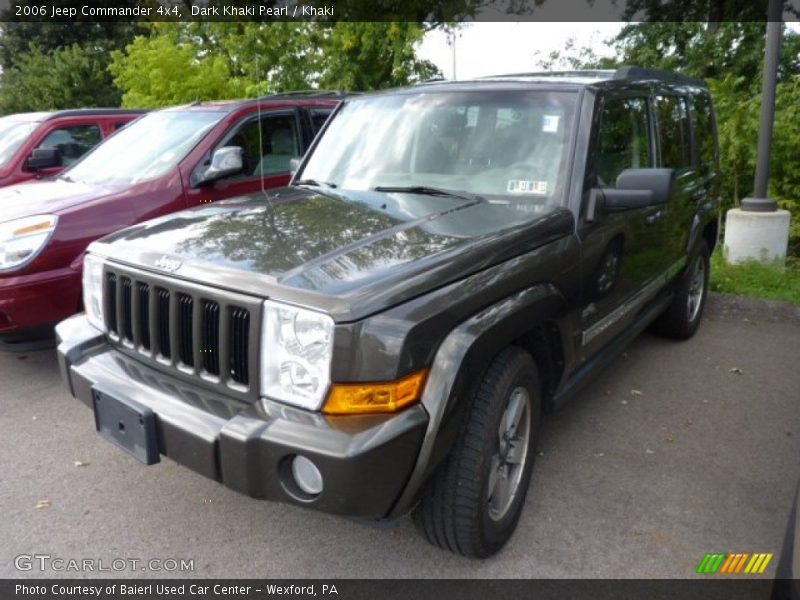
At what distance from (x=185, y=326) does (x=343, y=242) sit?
2.17 ft

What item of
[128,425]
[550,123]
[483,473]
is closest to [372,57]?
[550,123]

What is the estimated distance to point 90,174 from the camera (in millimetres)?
5109

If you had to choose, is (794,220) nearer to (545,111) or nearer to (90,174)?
(545,111)

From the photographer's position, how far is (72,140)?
23.6 ft

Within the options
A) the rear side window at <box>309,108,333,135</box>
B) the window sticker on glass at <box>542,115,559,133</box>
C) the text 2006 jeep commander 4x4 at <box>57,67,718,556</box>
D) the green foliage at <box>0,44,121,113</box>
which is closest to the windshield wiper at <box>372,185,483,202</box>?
the text 2006 jeep commander 4x4 at <box>57,67,718,556</box>

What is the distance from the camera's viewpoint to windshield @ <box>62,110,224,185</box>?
4.91 m

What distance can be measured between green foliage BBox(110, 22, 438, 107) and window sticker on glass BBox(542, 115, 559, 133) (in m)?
9.48

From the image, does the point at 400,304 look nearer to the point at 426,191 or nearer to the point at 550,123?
the point at 426,191

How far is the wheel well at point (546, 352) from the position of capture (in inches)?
111

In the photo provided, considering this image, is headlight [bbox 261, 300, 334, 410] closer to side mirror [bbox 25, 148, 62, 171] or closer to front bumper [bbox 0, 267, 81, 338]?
front bumper [bbox 0, 267, 81, 338]

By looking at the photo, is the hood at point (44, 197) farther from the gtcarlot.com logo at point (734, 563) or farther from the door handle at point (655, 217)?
the gtcarlot.com logo at point (734, 563)

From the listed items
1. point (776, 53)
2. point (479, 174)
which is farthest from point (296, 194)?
point (776, 53)

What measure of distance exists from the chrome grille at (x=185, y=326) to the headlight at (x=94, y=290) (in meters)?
0.08

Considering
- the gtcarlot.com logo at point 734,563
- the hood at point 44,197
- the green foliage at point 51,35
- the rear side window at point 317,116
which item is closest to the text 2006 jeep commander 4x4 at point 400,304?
the gtcarlot.com logo at point 734,563
